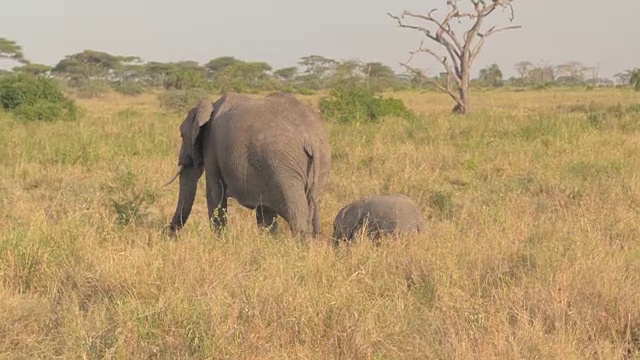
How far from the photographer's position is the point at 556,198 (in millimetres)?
6086

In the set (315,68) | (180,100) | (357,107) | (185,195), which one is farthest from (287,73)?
(185,195)

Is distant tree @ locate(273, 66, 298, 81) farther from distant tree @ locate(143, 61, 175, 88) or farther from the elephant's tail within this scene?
the elephant's tail

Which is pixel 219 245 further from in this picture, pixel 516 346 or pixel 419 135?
pixel 419 135

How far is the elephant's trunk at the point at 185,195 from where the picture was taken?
5.16 metres

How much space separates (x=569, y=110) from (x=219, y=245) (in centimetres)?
1909

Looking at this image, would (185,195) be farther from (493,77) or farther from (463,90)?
(493,77)

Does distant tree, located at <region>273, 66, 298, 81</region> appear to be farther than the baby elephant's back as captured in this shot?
Yes

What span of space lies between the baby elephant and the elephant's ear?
1237mm

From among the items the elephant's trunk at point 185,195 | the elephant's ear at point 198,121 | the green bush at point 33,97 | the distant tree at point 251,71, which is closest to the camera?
the elephant's ear at point 198,121

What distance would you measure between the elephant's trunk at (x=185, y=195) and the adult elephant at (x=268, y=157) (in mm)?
169

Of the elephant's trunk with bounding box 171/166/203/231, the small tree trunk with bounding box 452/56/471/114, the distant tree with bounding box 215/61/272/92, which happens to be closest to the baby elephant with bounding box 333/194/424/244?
the elephant's trunk with bounding box 171/166/203/231

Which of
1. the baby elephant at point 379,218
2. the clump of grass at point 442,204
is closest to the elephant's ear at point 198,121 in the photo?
the baby elephant at point 379,218

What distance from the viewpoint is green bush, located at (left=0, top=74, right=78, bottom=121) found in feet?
44.9

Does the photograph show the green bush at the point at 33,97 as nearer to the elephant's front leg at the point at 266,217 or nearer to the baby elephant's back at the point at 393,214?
the elephant's front leg at the point at 266,217
